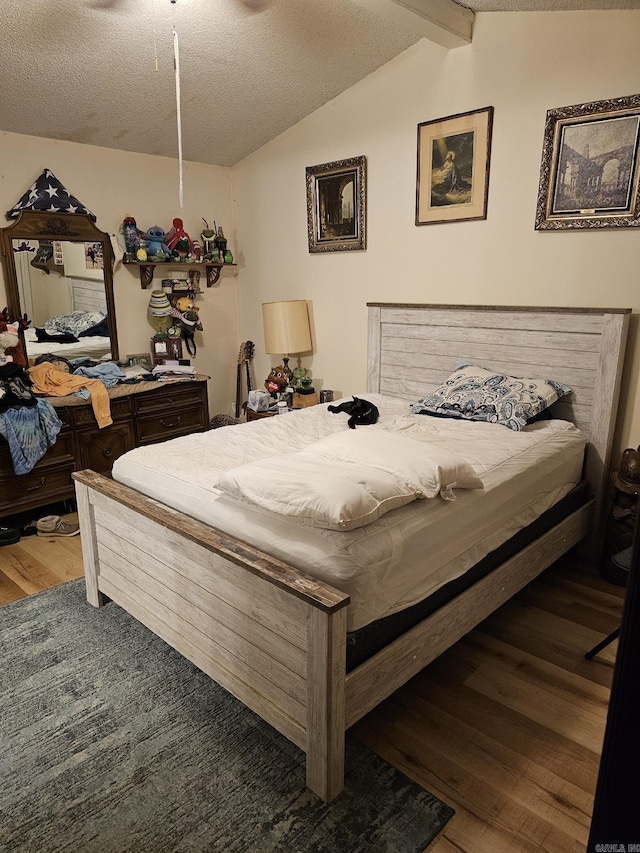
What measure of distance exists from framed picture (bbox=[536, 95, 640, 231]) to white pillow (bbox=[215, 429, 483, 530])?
1573 millimetres

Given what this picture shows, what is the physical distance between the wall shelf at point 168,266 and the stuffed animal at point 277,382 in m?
0.99

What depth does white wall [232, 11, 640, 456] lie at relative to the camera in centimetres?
265

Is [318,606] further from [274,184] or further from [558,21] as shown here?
[274,184]

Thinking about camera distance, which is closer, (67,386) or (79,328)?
(67,386)

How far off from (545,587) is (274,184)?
3.27 metres

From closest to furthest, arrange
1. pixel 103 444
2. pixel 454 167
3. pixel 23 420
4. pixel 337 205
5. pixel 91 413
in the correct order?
pixel 23 420 < pixel 454 167 < pixel 91 413 < pixel 103 444 < pixel 337 205

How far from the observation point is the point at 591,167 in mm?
2658

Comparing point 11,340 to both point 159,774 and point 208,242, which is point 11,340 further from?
point 159,774

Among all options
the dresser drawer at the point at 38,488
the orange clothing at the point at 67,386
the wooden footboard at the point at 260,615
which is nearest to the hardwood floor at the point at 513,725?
the wooden footboard at the point at 260,615

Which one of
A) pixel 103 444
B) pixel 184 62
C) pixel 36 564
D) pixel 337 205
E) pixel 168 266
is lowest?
pixel 36 564

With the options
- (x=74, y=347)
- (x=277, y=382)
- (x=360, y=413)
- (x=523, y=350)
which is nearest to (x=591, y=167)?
(x=523, y=350)

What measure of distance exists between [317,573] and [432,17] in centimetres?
268

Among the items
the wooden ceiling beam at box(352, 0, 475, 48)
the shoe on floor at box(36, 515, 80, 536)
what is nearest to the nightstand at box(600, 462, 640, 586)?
the wooden ceiling beam at box(352, 0, 475, 48)

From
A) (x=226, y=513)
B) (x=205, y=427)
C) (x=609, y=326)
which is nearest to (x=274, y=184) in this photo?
(x=205, y=427)
